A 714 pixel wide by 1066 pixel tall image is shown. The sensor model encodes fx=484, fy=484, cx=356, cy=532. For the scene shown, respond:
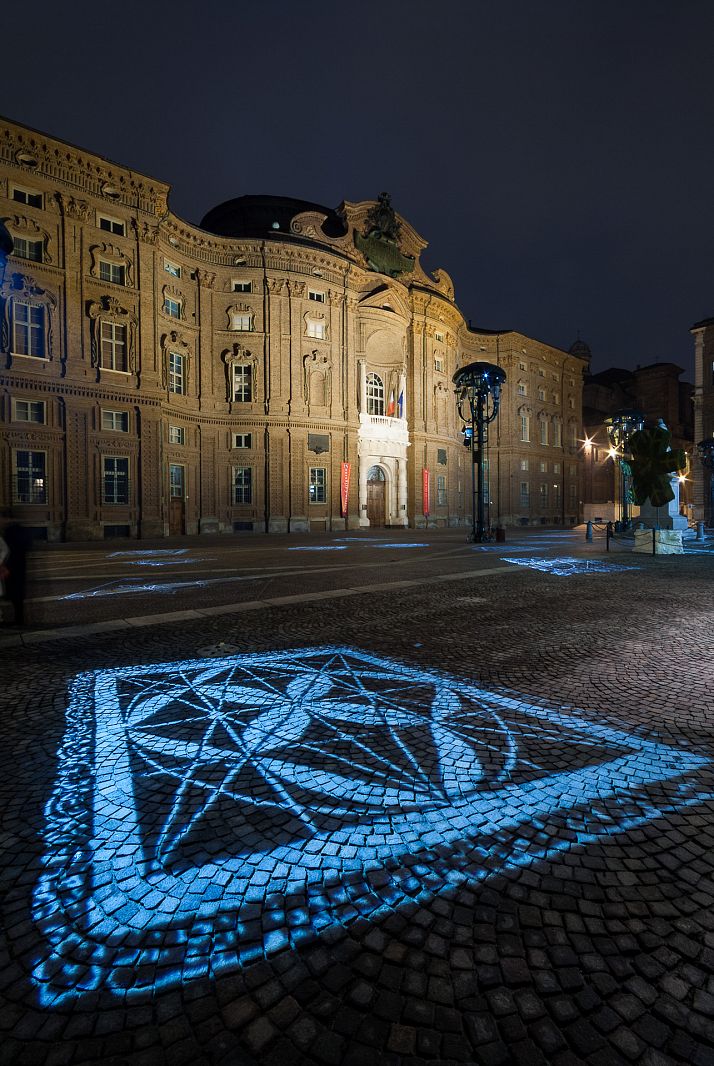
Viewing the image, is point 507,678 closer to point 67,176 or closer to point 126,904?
point 126,904

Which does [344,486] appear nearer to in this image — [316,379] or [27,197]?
[316,379]

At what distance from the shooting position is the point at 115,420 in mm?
27375

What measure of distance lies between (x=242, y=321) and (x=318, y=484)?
1253 centimetres

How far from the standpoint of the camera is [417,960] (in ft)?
4.88

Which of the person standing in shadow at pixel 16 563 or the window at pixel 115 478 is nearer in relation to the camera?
the person standing in shadow at pixel 16 563

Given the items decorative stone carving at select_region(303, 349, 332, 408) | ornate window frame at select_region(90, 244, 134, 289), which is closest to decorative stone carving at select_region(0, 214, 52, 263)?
ornate window frame at select_region(90, 244, 134, 289)

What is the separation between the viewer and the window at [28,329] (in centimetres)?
2448

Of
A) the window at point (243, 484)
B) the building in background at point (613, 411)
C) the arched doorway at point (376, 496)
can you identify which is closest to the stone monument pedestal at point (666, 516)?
the window at point (243, 484)

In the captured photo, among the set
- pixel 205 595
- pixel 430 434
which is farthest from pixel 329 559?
pixel 430 434

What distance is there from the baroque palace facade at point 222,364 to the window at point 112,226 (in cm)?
11

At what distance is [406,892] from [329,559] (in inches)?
511

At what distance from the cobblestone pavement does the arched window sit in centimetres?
3797

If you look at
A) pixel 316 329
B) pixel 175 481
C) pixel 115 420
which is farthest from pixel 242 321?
pixel 175 481

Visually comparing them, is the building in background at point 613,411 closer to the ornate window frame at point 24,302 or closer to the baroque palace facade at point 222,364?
the baroque palace facade at point 222,364
